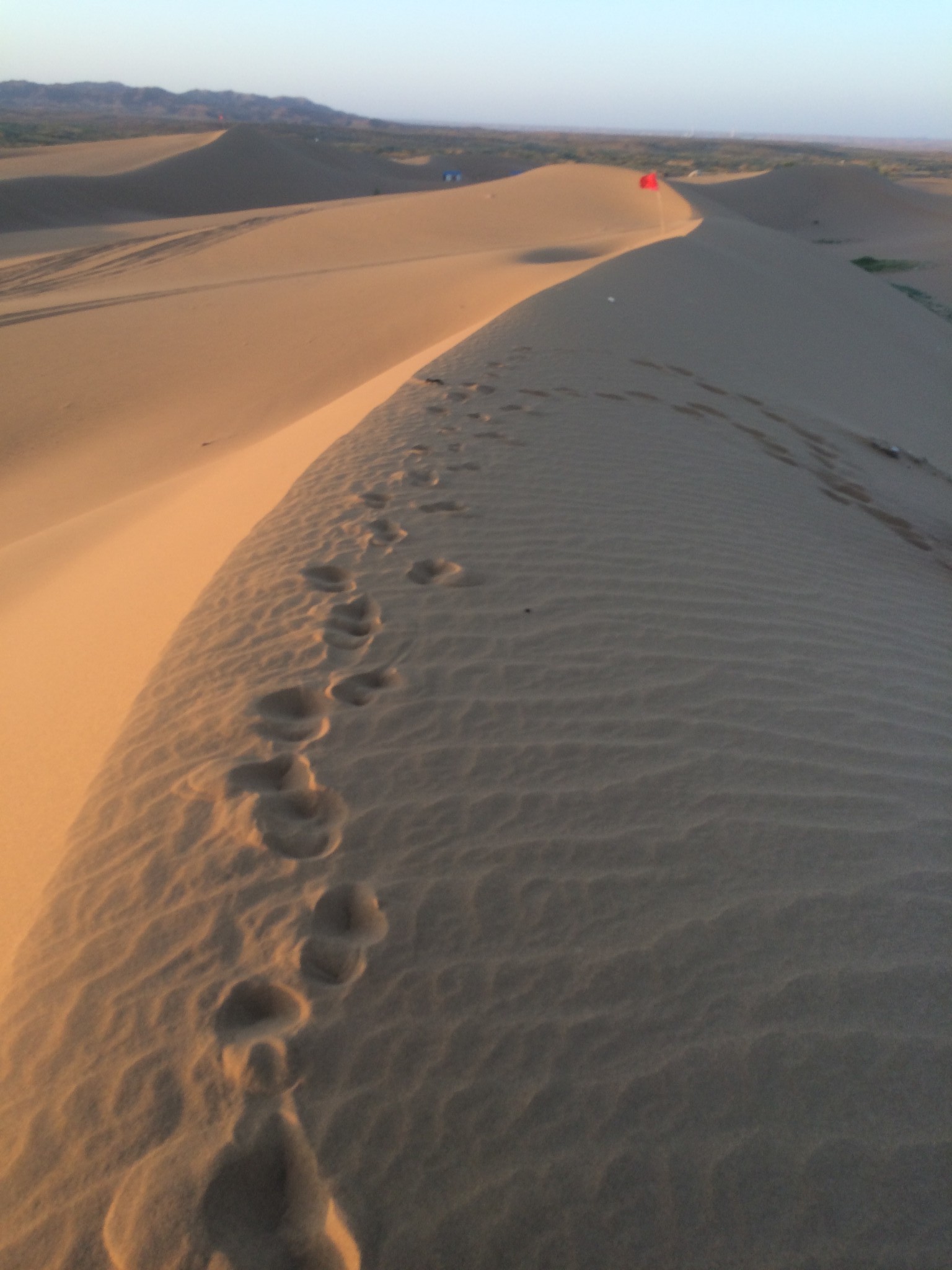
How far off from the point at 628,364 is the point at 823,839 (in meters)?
5.64

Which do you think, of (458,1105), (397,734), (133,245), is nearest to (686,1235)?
(458,1105)

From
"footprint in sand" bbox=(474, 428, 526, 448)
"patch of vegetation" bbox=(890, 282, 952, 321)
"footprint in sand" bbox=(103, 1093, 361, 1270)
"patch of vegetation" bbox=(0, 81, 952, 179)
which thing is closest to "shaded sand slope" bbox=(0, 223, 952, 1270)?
"footprint in sand" bbox=(103, 1093, 361, 1270)

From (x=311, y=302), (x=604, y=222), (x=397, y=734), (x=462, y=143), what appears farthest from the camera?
(x=462, y=143)

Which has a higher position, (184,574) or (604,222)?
(604,222)

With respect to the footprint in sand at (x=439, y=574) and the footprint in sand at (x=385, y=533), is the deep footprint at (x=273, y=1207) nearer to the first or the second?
the footprint in sand at (x=439, y=574)

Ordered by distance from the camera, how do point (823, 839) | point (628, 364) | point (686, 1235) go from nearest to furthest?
point (686, 1235) < point (823, 839) < point (628, 364)

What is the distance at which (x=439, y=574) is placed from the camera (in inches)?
147

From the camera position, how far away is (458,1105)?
5.71ft

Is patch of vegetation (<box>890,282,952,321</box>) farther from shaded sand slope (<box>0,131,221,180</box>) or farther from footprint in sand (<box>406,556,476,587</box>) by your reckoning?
shaded sand slope (<box>0,131,221,180</box>)

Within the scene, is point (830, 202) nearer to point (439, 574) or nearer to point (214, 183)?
point (214, 183)

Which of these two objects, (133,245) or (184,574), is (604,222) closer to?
(133,245)

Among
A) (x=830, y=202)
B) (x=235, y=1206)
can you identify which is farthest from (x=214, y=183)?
(x=235, y=1206)

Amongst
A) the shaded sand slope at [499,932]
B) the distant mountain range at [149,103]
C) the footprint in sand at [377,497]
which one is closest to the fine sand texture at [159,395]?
the shaded sand slope at [499,932]

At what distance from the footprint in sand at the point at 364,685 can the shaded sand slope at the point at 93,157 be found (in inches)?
1210
